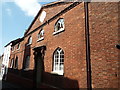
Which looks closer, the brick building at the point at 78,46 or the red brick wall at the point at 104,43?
the red brick wall at the point at 104,43

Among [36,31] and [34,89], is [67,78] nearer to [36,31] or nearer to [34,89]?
[34,89]

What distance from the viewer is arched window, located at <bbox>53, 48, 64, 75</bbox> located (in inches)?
346

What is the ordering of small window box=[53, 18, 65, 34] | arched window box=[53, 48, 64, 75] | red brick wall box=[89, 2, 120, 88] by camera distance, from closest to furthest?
1. red brick wall box=[89, 2, 120, 88]
2. arched window box=[53, 48, 64, 75]
3. small window box=[53, 18, 65, 34]

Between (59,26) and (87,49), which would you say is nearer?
(87,49)

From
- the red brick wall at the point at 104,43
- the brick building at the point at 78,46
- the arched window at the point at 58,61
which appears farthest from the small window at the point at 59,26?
the red brick wall at the point at 104,43

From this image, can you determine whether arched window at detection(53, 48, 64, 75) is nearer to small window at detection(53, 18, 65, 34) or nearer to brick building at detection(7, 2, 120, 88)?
brick building at detection(7, 2, 120, 88)

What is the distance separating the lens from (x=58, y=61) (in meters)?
9.14

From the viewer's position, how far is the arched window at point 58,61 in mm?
8783

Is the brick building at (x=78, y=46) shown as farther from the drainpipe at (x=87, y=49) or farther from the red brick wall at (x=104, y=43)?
the drainpipe at (x=87, y=49)

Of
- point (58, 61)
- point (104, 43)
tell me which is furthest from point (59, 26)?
point (104, 43)

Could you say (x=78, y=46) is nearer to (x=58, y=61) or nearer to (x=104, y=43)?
(x=104, y=43)

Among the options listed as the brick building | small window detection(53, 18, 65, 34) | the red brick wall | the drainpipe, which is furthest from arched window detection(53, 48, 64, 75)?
the red brick wall

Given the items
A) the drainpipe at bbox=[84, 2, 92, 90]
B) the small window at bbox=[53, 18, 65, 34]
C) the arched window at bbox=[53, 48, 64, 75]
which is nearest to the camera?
the drainpipe at bbox=[84, 2, 92, 90]

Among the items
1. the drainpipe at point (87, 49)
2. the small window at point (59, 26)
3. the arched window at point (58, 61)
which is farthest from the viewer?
the small window at point (59, 26)
